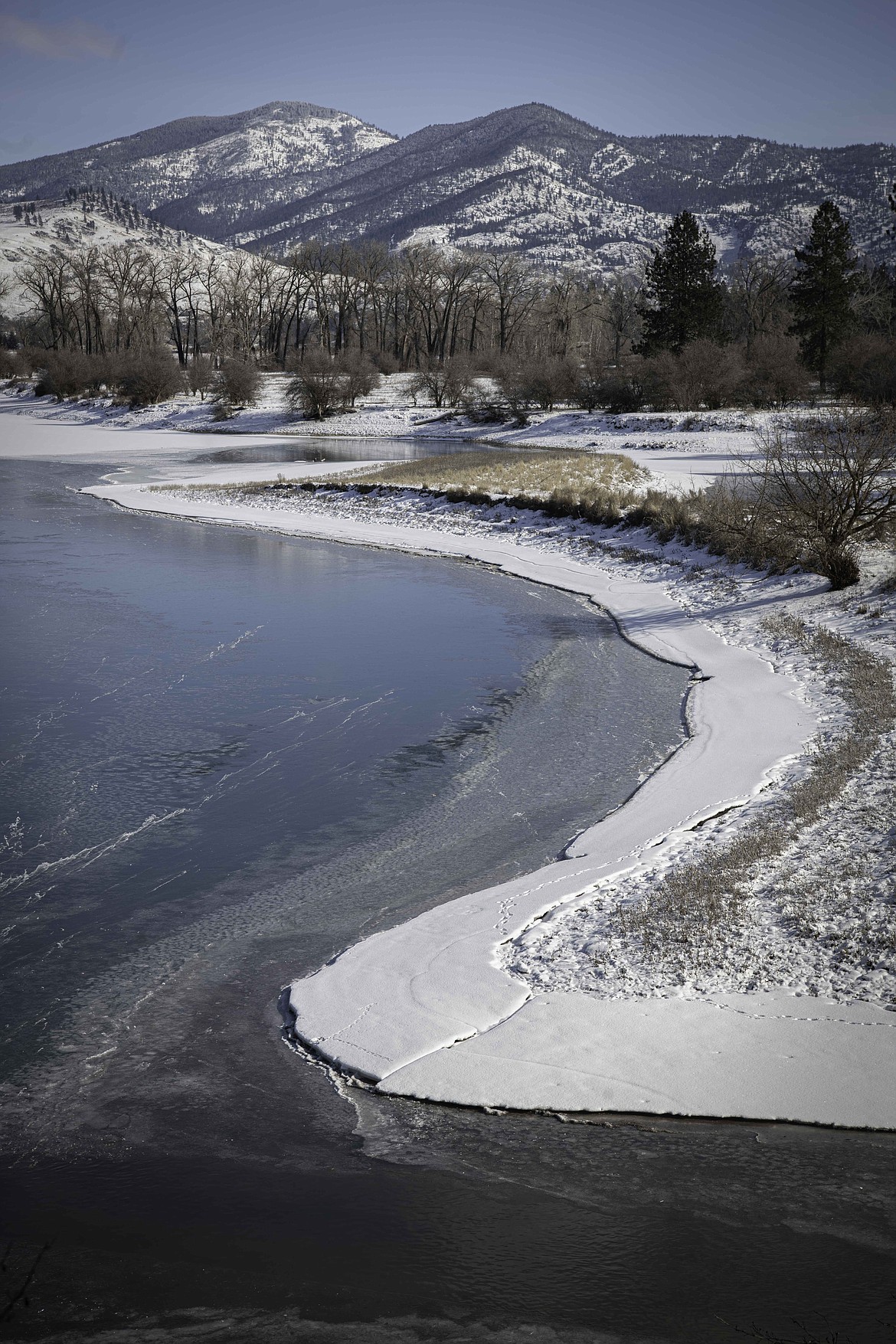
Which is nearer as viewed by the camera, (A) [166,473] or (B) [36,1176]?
(B) [36,1176]

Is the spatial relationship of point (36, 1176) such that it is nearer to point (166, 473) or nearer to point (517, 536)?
point (517, 536)

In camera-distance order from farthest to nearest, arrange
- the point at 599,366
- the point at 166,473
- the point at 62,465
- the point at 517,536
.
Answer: the point at 599,366 < the point at 62,465 < the point at 166,473 < the point at 517,536

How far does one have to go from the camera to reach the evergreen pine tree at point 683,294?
5688 cm

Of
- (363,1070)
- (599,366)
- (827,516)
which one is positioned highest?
(599,366)

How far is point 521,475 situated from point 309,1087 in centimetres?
2940

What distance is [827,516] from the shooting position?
18812 millimetres

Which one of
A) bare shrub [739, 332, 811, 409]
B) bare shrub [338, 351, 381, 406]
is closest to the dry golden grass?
bare shrub [739, 332, 811, 409]

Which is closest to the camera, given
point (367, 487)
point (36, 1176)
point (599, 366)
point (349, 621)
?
point (36, 1176)

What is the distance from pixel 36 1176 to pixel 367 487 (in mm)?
29104

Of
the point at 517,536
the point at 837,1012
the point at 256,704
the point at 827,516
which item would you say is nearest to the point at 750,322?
the point at 517,536

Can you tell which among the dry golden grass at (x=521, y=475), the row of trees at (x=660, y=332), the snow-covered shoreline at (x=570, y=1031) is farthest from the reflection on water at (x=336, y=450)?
the snow-covered shoreline at (x=570, y=1031)

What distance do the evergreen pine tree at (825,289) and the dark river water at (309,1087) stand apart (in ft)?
156

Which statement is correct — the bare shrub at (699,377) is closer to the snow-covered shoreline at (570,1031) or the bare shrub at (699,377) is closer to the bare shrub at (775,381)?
the bare shrub at (775,381)

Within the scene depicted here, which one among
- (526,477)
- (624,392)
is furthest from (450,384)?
(526,477)
